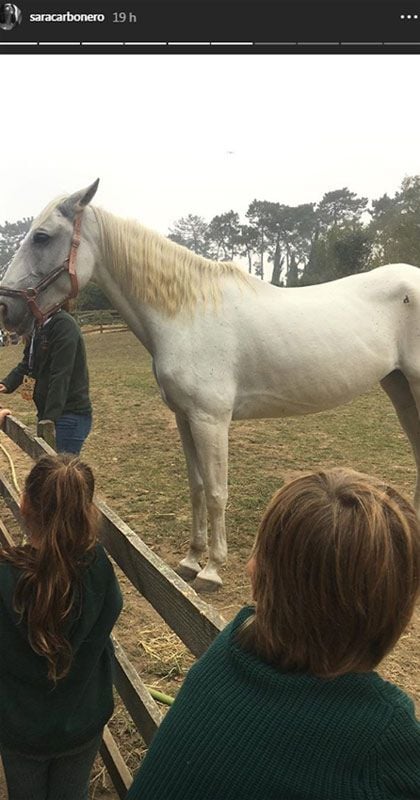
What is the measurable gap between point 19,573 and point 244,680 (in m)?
0.83

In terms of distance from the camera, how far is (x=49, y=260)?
3.37 m

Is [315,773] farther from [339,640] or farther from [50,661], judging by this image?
[50,661]

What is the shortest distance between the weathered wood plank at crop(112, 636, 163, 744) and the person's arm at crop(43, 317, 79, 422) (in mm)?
1669

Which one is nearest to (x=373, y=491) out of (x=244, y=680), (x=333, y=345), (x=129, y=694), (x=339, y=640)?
(x=339, y=640)

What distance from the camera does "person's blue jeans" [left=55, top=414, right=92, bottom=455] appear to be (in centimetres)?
380

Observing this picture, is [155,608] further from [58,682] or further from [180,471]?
[180,471]

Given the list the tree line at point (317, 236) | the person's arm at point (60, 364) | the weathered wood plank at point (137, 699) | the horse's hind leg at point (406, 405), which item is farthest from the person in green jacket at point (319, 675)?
the tree line at point (317, 236)

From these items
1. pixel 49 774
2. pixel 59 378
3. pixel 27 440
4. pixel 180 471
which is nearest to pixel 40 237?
pixel 59 378

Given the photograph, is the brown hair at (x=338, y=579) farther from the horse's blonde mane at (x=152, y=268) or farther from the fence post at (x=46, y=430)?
the fence post at (x=46, y=430)

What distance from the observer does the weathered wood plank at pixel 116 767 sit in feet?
6.06

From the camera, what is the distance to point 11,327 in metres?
3.45

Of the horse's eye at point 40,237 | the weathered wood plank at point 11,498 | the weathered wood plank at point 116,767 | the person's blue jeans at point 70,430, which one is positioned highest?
the horse's eye at point 40,237

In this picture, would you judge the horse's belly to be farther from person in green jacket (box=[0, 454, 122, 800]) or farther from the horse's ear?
person in green jacket (box=[0, 454, 122, 800])
